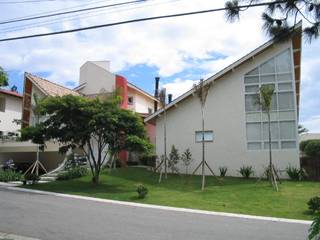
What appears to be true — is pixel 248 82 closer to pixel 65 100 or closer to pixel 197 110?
pixel 197 110

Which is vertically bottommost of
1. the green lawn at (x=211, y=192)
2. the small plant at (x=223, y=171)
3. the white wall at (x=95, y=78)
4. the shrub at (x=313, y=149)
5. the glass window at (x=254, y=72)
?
the green lawn at (x=211, y=192)

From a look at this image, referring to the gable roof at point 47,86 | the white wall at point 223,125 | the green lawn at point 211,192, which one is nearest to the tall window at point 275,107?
the white wall at point 223,125

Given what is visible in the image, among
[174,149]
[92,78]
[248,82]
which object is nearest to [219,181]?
[174,149]

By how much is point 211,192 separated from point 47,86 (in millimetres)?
18984

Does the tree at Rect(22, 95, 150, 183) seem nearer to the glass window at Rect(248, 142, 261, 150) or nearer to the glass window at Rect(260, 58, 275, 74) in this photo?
the glass window at Rect(248, 142, 261, 150)

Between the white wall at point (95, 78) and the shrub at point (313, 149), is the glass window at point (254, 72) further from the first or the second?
the white wall at point (95, 78)

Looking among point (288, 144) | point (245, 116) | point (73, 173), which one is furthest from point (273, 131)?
point (73, 173)

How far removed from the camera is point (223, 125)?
92.0ft

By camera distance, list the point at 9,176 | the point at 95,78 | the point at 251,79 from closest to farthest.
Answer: the point at 9,176 → the point at 251,79 → the point at 95,78

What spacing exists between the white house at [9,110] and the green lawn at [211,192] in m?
18.2

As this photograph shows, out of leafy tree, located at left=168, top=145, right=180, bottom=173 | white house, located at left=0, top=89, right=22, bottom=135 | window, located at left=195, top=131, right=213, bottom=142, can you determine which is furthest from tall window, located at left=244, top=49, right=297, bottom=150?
white house, located at left=0, top=89, right=22, bottom=135

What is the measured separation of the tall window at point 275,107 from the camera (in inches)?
1054

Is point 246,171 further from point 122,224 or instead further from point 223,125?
point 122,224

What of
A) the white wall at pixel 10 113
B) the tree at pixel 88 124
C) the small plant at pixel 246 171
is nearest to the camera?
the tree at pixel 88 124
